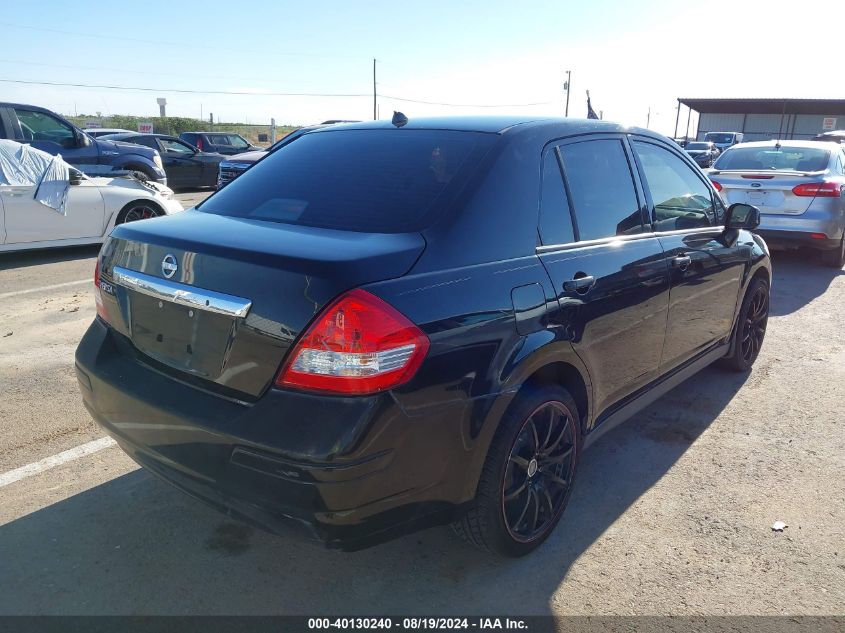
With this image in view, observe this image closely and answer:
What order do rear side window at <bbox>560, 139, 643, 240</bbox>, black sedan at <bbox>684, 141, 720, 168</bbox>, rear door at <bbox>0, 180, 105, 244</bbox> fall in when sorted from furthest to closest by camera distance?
black sedan at <bbox>684, 141, 720, 168</bbox> < rear door at <bbox>0, 180, 105, 244</bbox> < rear side window at <bbox>560, 139, 643, 240</bbox>

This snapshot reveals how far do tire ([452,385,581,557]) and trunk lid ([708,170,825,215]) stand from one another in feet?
21.1

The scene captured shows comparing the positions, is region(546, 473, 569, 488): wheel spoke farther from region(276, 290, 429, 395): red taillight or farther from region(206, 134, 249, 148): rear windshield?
region(206, 134, 249, 148): rear windshield

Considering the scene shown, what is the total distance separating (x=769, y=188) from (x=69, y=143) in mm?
10964

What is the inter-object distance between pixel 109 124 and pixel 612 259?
52537 millimetres

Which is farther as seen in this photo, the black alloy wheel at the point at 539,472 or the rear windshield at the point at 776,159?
the rear windshield at the point at 776,159

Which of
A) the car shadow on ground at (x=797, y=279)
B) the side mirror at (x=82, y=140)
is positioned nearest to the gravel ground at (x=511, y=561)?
the car shadow on ground at (x=797, y=279)

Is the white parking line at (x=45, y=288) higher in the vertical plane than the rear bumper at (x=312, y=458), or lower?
lower

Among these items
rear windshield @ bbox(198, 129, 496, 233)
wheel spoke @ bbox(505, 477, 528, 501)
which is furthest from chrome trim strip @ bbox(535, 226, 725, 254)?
wheel spoke @ bbox(505, 477, 528, 501)

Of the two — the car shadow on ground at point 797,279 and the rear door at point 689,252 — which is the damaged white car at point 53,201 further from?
the car shadow on ground at point 797,279

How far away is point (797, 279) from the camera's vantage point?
327 inches

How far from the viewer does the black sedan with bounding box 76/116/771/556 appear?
2.04 m

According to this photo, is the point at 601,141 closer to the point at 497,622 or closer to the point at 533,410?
the point at 533,410

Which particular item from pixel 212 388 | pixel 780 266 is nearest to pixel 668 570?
pixel 212 388

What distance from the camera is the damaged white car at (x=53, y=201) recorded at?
25.3 feet
